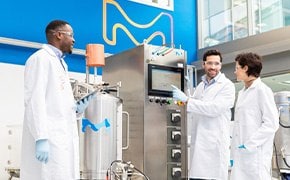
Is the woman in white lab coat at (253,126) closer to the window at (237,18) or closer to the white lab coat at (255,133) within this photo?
the white lab coat at (255,133)

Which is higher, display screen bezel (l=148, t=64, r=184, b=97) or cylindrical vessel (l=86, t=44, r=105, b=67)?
cylindrical vessel (l=86, t=44, r=105, b=67)

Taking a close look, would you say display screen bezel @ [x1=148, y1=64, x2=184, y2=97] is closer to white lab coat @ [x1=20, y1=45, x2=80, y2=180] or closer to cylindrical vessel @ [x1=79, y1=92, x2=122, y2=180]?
cylindrical vessel @ [x1=79, y1=92, x2=122, y2=180]

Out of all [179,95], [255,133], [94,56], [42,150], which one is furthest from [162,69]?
[42,150]

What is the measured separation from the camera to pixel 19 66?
4.43m

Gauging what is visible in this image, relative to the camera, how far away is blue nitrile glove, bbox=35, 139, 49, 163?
7.88ft

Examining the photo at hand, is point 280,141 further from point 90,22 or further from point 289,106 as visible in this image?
point 90,22

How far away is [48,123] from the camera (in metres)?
2.53

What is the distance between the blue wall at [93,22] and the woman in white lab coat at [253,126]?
78.1 inches

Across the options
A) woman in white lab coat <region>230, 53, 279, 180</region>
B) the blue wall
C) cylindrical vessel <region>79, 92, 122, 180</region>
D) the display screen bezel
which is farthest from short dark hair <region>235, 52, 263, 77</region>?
the blue wall

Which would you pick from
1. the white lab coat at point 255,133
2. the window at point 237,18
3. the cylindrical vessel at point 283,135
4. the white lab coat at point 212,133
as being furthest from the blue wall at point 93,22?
the white lab coat at point 255,133

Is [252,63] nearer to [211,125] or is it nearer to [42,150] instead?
[211,125]

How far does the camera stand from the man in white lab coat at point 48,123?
246 centimetres

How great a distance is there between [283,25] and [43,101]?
3.48 meters

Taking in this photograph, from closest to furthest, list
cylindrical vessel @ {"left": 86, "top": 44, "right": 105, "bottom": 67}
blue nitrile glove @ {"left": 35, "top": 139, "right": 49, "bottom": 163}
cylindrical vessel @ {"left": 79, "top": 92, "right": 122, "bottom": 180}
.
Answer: blue nitrile glove @ {"left": 35, "top": 139, "right": 49, "bottom": 163}
cylindrical vessel @ {"left": 79, "top": 92, "right": 122, "bottom": 180}
cylindrical vessel @ {"left": 86, "top": 44, "right": 105, "bottom": 67}
